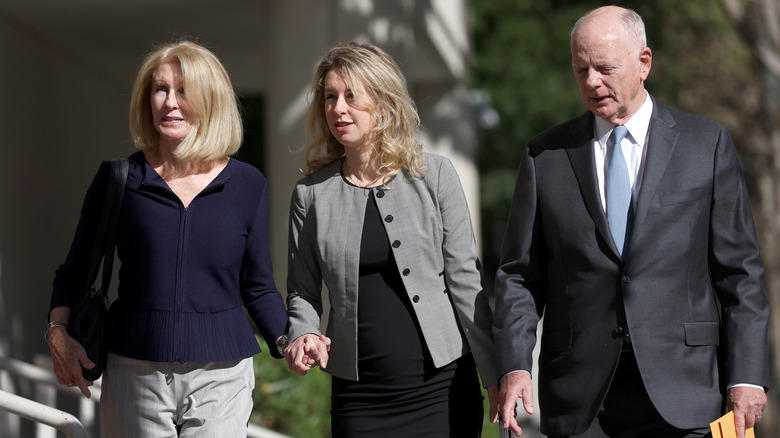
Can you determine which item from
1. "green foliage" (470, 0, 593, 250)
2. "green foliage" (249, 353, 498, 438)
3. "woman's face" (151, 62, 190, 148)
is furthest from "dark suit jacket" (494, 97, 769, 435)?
"green foliage" (470, 0, 593, 250)

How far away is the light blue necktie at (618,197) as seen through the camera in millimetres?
3193

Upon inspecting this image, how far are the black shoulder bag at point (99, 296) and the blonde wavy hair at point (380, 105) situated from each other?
28.5 inches

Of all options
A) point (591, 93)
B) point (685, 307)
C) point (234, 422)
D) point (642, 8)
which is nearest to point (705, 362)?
point (685, 307)

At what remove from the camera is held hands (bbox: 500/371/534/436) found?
10.4ft

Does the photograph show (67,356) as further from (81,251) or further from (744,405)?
(744,405)

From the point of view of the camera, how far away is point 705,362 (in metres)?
3.12

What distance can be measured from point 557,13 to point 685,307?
21212 millimetres

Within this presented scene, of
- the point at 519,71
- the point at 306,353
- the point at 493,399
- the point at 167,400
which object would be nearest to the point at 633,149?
the point at 493,399

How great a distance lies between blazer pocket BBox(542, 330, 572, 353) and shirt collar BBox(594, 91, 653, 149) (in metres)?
0.64

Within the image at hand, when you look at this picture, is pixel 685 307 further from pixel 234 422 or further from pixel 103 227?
pixel 103 227

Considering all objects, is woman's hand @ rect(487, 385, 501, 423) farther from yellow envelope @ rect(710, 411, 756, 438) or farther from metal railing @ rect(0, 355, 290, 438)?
metal railing @ rect(0, 355, 290, 438)

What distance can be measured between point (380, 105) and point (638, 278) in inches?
41.7

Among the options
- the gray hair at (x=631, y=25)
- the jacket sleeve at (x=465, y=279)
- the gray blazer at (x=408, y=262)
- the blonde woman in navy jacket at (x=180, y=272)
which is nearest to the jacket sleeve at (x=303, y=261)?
the gray blazer at (x=408, y=262)

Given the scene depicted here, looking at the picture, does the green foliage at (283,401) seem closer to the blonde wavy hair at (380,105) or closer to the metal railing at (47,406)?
the metal railing at (47,406)
